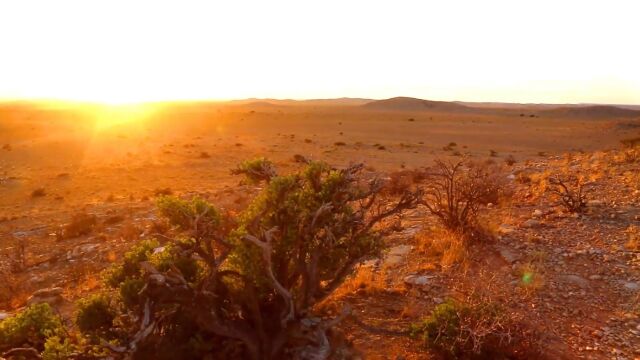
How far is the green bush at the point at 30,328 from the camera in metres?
4.82

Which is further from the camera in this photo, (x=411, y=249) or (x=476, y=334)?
(x=411, y=249)

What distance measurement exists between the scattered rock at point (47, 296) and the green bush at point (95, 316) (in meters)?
3.27

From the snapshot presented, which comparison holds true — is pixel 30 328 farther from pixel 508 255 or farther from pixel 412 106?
pixel 412 106

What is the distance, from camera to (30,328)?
4.92 meters

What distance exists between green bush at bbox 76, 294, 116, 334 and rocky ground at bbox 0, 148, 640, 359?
8.36 ft

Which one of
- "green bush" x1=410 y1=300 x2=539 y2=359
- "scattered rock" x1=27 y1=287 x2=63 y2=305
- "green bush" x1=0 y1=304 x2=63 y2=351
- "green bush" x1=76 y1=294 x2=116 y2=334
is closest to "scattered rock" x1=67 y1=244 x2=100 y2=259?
"scattered rock" x1=27 y1=287 x2=63 y2=305

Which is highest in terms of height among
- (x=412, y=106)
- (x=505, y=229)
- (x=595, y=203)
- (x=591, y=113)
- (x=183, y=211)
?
(x=183, y=211)

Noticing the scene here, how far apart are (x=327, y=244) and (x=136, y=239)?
678 centimetres

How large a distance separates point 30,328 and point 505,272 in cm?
595

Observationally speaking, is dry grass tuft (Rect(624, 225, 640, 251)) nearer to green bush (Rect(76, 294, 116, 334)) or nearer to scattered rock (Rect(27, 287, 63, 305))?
green bush (Rect(76, 294, 116, 334))

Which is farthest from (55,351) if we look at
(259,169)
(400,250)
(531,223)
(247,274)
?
(531,223)

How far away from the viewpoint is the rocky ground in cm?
575

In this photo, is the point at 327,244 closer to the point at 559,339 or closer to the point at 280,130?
the point at 559,339

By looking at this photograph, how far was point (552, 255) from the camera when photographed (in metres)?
7.64
